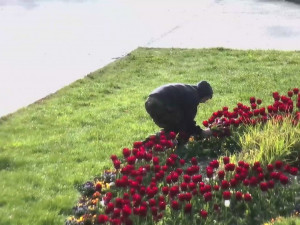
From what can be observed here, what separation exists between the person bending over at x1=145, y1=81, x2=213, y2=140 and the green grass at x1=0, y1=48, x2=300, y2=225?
24.2 inches

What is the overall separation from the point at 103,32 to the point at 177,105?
6.87 meters

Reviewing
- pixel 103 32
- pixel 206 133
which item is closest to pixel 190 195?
pixel 206 133

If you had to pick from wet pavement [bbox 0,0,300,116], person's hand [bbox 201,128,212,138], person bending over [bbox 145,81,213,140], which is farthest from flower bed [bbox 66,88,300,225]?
wet pavement [bbox 0,0,300,116]

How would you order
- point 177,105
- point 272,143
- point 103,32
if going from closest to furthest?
1. point 272,143
2. point 177,105
3. point 103,32

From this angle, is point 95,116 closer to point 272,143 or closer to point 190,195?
point 272,143

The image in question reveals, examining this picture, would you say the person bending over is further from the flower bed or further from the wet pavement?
the wet pavement

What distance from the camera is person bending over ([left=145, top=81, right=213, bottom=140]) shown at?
186 inches

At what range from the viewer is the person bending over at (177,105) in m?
4.72

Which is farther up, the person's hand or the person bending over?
the person bending over

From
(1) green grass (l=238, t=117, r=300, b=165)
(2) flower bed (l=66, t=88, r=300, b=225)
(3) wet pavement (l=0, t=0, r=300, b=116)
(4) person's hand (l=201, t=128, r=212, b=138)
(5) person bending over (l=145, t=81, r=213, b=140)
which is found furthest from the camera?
(3) wet pavement (l=0, t=0, r=300, b=116)

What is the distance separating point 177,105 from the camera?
476 centimetres

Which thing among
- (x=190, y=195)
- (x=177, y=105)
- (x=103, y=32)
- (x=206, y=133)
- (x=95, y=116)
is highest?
(x=177, y=105)

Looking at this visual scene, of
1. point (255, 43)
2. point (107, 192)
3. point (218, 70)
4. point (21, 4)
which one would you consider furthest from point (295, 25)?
point (107, 192)

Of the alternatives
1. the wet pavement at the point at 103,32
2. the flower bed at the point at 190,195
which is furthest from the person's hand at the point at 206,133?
the wet pavement at the point at 103,32
